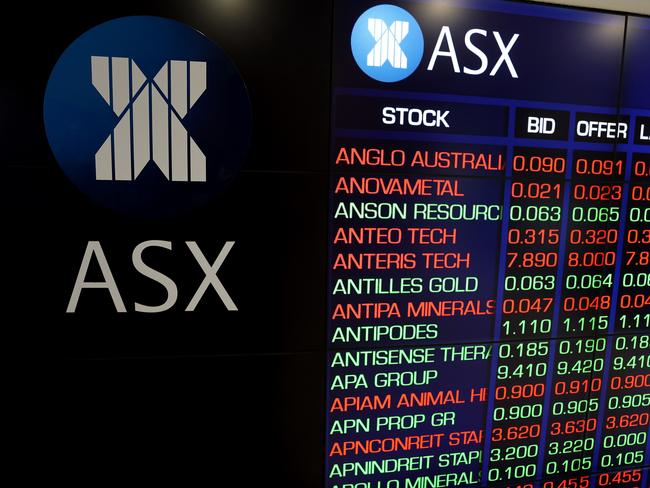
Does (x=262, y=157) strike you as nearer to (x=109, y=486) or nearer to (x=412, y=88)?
(x=412, y=88)

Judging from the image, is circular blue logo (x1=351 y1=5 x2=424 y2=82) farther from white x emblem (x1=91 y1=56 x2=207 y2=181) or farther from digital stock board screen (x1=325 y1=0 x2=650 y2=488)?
white x emblem (x1=91 y1=56 x2=207 y2=181)

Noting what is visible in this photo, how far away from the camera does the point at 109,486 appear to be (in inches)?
57.1

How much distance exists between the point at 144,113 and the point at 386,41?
866 mm

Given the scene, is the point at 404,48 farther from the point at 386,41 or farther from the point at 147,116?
the point at 147,116

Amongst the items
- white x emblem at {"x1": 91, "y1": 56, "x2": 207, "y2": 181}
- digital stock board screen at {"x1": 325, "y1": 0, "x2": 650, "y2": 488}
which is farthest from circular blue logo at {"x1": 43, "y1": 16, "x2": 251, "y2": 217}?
digital stock board screen at {"x1": 325, "y1": 0, "x2": 650, "y2": 488}

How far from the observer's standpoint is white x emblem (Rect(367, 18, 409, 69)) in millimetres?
1410

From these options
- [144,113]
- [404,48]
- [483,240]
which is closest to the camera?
[144,113]

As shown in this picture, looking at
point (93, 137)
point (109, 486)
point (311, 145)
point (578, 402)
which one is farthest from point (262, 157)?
point (578, 402)

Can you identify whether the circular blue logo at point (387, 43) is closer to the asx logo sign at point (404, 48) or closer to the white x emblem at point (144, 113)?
the asx logo sign at point (404, 48)

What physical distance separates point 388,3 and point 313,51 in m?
0.32

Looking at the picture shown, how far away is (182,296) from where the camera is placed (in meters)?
1.42

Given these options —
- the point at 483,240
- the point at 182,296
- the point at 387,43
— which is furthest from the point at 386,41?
the point at 182,296

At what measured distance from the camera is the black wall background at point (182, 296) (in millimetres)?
1312

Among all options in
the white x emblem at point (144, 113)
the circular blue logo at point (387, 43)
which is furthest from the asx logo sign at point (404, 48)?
the white x emblem at point (144, 113)
